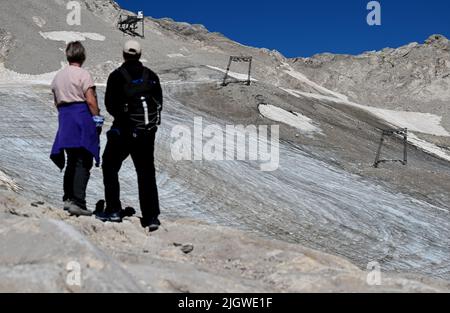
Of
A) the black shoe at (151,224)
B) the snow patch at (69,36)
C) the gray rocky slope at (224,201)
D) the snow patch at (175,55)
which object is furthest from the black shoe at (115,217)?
the snow patch at (175,55)

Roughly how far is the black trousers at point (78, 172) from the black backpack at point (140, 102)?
0.70 m

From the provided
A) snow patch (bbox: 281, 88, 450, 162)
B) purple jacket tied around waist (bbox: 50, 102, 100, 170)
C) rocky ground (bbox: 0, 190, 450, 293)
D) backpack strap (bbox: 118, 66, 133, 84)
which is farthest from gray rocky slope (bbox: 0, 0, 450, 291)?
snow patch (bbox: 281, 88, 450, 162)

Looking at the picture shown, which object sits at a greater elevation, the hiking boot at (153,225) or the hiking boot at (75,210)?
the hiking boot at (75,210)

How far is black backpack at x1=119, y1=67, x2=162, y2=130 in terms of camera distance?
6.81 metres

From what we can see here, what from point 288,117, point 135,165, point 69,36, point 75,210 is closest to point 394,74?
point 69,36

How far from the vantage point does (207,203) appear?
42.3 ft

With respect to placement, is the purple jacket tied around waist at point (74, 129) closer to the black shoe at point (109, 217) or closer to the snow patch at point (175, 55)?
the black shoe at point (109, 217)

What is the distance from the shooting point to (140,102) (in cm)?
684

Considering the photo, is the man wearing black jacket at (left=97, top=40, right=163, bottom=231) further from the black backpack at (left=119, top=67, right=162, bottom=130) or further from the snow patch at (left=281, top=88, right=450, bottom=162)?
the snow patch at (left=281, top=88, right=450, bottom=162)

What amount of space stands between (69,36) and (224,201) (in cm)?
3015

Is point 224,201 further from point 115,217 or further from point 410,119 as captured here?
point 410,119

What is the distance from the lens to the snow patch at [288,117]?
2666 centimetres

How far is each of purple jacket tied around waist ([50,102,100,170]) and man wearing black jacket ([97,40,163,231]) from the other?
26cm

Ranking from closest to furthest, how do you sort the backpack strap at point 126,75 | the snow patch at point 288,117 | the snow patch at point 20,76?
the backpack strap at point 126,75
the snow patch at point 288,117
the snow patch at point 20,76
